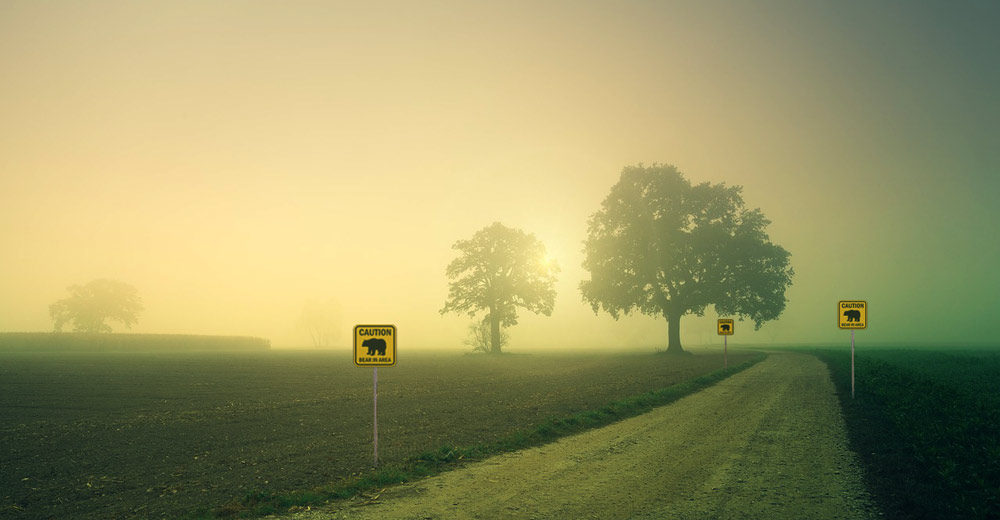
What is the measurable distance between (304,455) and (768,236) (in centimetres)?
5633

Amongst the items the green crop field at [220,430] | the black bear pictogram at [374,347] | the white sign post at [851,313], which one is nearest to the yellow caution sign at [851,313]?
the white sign post at [851,313]

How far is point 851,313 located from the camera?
22469 mm

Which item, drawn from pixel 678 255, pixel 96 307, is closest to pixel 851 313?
pixel 678 255

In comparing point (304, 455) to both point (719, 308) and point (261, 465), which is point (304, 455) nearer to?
point (261, 465)

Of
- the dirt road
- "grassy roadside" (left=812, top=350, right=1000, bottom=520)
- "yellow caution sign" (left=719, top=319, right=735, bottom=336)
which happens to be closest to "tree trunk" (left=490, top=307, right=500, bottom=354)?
"yellow caution sign" (left=719, top=319, right=735, bottom=336)

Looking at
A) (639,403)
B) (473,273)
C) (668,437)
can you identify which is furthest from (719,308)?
(668,437)

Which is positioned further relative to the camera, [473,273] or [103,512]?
[473,273]

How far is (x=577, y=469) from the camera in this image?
10867 millimetres

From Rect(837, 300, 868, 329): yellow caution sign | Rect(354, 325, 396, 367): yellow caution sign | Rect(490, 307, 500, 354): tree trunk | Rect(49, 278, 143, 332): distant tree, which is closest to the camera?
Rect(354, 325, 396, 367): yellow caution sign

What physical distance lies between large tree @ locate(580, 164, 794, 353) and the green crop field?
27716 mm

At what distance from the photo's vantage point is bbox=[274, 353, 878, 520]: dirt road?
822cm

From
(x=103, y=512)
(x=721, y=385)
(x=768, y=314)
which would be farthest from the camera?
(x=768, y=314)

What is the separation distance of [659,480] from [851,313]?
56.9 feet

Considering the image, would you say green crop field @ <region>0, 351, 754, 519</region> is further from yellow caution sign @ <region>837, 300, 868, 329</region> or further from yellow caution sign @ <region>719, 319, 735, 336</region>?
yellow caution sign @ <region>837, 300, 868, 329</region>
